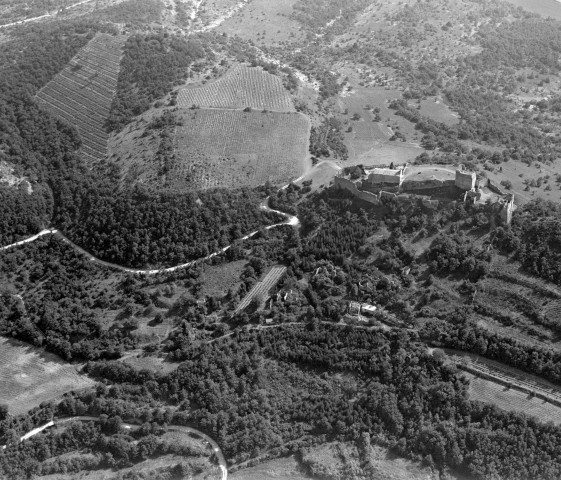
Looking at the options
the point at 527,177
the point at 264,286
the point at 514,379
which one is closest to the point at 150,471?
the point at 264,286

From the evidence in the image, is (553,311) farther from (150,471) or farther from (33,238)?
(33,238)

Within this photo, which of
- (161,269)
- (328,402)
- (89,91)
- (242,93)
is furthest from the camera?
(89,91)

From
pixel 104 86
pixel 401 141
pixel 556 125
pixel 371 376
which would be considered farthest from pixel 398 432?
pixel 104 86

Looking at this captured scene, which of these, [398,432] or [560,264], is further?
[560,264]

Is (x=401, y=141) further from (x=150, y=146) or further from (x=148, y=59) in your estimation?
(x=148, y=59)

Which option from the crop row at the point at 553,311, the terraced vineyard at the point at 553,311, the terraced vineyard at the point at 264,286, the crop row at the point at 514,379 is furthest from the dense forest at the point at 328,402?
the crop row at the point at 553,311

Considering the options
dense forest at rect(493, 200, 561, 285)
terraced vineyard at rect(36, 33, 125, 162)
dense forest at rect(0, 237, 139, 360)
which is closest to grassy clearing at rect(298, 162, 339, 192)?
dense forest at rect(493, 200, 561, 285)

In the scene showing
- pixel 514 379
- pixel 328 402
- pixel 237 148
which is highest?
pixel 237 148
